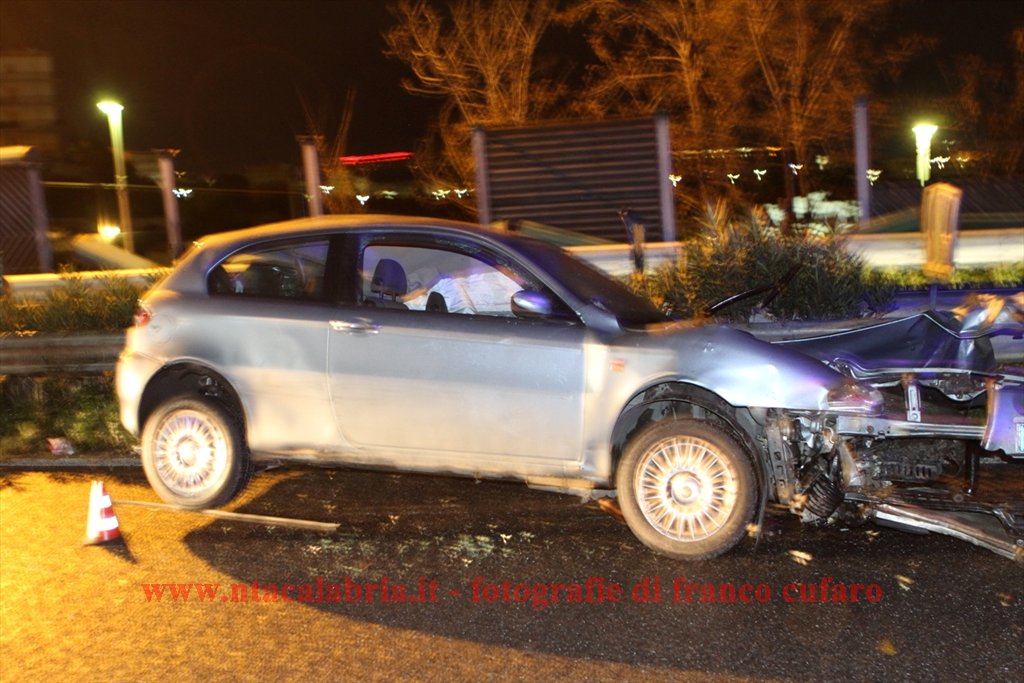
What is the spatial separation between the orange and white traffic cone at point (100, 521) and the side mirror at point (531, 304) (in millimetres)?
2507

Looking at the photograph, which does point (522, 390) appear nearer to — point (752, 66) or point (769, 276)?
point (769, 276)

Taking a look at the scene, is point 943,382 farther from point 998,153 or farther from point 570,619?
point 998,153

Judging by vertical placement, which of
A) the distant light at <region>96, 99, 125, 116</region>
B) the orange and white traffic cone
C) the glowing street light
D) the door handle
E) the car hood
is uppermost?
the distant light at <region>96, 99, 125, 116</region>

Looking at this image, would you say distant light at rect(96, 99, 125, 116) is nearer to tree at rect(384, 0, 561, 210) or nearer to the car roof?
tree at rect(384, 0, 561, 210)

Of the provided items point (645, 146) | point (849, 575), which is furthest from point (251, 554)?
point (645, 146)

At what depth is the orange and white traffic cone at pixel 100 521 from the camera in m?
5.94

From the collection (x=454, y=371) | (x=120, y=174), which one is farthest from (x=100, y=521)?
(x=120, y=174)

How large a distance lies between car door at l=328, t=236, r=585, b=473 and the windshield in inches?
7.8

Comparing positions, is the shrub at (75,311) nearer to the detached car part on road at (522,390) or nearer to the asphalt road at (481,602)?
the asphalt road at (481,602)

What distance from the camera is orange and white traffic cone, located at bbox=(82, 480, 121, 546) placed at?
5.94 meters

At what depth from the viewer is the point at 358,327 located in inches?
233

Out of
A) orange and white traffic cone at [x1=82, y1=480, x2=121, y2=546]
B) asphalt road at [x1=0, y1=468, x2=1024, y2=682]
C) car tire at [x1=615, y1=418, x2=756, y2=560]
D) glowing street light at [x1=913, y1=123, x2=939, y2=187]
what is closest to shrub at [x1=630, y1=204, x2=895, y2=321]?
asphalt road at [x1=0, y1=468, x2=1024, y2=682]

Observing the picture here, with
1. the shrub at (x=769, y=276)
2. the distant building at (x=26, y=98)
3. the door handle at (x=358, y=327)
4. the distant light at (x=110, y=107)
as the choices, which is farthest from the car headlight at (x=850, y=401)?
the distant building at (x=26, y=98)

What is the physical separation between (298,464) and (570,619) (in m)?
2.16
